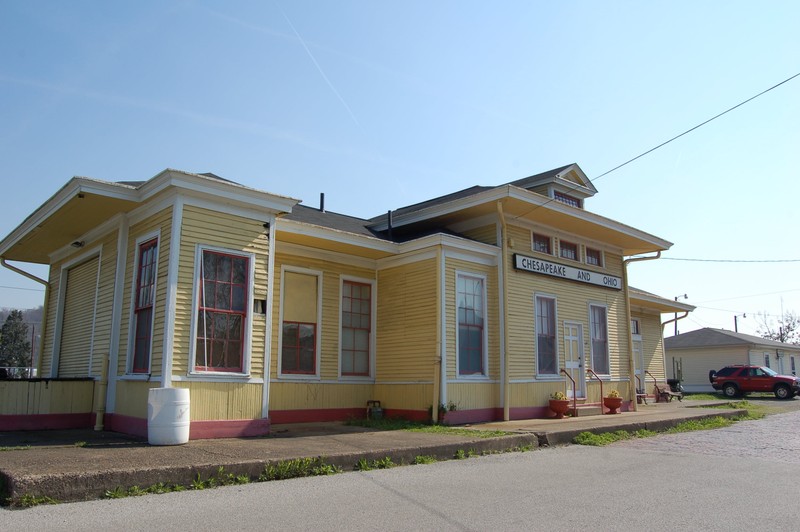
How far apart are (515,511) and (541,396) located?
997 centimetres

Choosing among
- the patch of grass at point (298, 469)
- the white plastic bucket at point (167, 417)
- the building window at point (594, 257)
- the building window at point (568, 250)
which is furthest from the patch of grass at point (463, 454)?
the building window at point (594, 257)

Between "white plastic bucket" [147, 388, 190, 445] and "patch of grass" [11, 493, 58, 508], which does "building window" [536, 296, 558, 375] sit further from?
"patch of grass" [11, 493, 58, 508]

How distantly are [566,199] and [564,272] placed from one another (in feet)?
7.12

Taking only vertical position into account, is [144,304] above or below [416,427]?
above

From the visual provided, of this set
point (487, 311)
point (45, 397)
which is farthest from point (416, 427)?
point (45, 397)

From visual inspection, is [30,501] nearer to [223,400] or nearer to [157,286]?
[223,400]

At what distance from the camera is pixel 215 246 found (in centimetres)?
1072

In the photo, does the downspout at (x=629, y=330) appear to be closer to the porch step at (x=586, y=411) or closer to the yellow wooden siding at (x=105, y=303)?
the porch step at (x=586, y=411)

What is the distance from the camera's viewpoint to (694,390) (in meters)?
40.9

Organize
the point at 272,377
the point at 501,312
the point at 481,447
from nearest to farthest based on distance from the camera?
the point at 481,447 < the point at 272,377 < the point at 501,312

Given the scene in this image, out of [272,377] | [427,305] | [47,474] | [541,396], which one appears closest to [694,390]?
[541,396]

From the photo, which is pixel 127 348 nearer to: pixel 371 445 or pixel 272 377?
pixel 272 377

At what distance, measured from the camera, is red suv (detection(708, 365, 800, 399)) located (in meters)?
30.9

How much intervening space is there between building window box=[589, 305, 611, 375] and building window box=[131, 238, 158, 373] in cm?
1219
